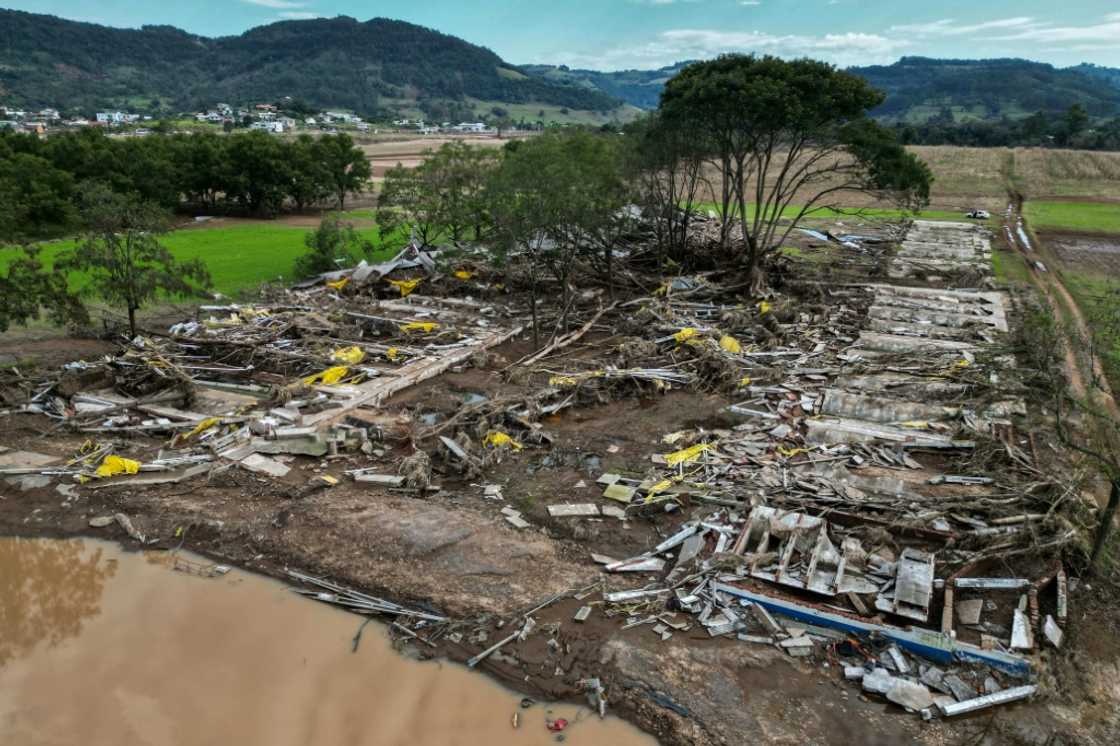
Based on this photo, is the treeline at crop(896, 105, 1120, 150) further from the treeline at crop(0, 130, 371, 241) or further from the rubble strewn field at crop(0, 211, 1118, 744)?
the rubble strewn field at crop(0, 211, 1118, 744)

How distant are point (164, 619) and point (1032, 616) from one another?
11.0m

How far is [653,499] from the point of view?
11.2 metres

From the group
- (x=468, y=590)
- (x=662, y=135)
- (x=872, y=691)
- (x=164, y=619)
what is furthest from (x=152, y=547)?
(x=662, y=135)

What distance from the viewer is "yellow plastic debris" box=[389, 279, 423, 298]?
25.8 metres

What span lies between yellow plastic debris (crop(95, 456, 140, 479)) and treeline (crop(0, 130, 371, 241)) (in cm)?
2939

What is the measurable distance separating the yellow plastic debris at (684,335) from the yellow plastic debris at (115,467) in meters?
12.6

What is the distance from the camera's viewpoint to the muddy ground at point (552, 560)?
23.5ft

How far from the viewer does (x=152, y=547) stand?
421 inches

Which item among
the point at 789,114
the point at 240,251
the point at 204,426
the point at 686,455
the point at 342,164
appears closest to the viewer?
the point at 686,455

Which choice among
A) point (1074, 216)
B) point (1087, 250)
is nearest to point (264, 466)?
point (1087, 250)

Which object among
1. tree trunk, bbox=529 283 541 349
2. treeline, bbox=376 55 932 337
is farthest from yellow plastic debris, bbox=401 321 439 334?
tree trunk, bbox=529 283 541 349

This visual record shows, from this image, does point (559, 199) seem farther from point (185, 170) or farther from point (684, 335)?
point (185, 170)

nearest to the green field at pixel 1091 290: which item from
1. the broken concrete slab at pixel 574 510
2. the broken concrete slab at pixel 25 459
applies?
the broken concrete slab at pixel 574 510

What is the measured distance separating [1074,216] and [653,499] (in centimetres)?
4408
